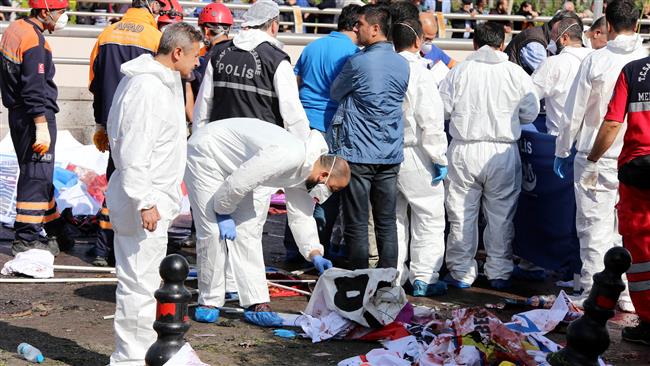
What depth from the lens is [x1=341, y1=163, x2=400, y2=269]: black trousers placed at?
808 centimetres

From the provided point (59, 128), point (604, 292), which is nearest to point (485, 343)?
point (604, 292)

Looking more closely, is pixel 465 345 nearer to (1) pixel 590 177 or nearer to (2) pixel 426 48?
(1) pixel 590 177

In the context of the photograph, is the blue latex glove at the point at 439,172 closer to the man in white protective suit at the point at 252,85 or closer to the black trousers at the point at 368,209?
the black trousers at the point at 368,209

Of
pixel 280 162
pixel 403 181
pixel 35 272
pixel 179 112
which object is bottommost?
pixel 35 272

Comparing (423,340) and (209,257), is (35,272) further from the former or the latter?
(423,340)

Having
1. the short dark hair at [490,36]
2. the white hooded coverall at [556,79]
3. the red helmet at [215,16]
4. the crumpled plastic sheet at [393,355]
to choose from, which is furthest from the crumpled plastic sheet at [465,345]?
the red helmet at [215,16]

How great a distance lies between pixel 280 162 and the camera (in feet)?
21.7

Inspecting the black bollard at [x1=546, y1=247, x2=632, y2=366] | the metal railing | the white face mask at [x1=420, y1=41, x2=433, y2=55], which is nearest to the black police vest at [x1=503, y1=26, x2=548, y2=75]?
the white face mask at [x1=420, y1=41, x2=433, y2=55]

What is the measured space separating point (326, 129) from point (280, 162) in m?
2.49

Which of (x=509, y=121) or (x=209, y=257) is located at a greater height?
(x=509, y=121)

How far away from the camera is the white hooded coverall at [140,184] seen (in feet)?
19.1

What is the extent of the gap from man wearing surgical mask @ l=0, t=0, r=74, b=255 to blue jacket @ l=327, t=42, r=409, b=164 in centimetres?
271

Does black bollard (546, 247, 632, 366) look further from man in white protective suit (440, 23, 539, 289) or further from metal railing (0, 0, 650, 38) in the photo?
metal railing (0, 0, 650, 38)

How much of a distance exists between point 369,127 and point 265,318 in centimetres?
175
